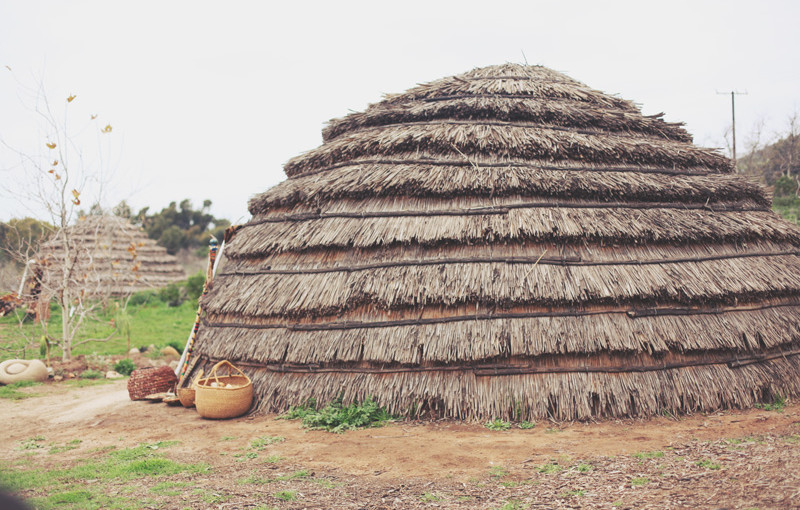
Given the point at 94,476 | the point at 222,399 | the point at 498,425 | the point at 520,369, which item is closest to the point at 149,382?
the point at 222,399

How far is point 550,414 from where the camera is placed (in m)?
6.65

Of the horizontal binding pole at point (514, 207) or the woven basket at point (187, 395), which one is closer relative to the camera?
the horizontal binding pole at point (514, 207)

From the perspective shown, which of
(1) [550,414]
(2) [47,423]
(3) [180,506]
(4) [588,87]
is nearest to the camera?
(3) [180,506]

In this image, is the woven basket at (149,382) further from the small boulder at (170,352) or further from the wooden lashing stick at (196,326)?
the small boulder at (170,352)

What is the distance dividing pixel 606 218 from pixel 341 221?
13.3 feet

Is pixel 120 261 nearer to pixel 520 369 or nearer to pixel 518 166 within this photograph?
pixel 518 166

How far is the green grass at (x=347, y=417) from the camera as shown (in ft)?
22.1

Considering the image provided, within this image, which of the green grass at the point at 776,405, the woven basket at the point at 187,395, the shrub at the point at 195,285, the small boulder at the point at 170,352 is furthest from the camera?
the shrub at the point at 195,285

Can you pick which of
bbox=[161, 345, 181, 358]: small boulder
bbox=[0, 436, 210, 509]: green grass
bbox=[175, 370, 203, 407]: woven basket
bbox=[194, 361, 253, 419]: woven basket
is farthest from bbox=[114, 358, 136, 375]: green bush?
bbox=[0, 436, 210, 509]: green grass

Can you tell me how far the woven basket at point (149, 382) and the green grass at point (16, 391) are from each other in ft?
9.08

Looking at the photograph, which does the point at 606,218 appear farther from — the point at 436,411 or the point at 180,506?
the point at 180,506

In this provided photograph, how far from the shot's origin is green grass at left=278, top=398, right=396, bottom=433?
22.1 ft

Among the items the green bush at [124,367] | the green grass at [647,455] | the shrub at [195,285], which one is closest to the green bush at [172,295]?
the shrub at [195,285]

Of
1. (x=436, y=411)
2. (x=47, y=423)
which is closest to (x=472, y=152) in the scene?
(x=436, y=411)
